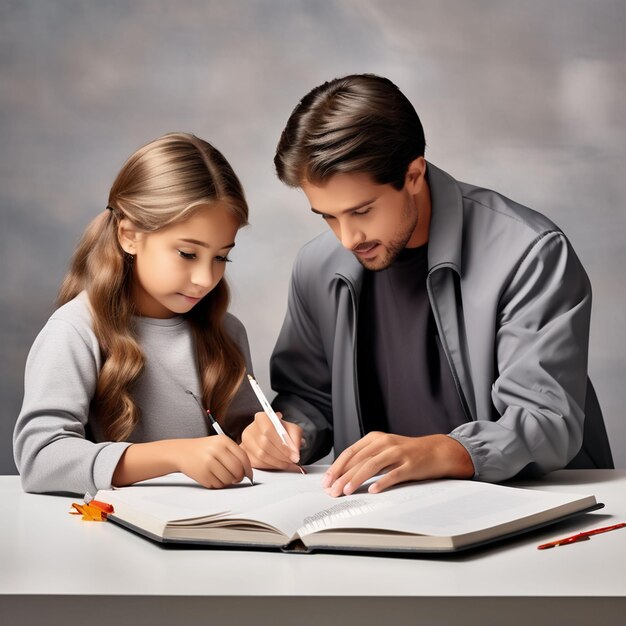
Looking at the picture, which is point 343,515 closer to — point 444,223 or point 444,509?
point 444,509

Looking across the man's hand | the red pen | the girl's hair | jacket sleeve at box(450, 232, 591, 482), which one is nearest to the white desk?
the red pen

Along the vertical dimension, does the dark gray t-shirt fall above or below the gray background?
below

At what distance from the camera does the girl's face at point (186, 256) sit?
167 cm

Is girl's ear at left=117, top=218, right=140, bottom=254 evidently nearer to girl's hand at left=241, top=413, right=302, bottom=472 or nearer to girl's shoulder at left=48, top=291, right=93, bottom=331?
girl's shoulder at left=48, top=291, right=93, bottom=331

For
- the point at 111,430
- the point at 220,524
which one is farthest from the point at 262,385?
the point at 220,524

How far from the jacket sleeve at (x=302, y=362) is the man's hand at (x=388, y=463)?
27.8 inches

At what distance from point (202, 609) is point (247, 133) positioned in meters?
2.70

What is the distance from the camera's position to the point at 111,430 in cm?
161

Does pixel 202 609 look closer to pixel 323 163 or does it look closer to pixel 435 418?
pixel 323 163

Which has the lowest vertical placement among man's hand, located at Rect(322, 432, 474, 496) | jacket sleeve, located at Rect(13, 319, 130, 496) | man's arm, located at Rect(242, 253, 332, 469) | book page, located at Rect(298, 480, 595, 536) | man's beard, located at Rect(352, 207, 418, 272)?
book page, located at Rect(298, 480, 595, 536)

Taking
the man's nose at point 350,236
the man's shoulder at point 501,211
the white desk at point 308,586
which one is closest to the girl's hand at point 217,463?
the white desk at point 308,586

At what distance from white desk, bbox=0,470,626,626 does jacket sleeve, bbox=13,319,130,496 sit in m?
0.30

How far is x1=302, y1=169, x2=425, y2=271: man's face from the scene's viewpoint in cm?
170

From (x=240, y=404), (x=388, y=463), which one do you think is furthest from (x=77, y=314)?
(x=388, y=463)
